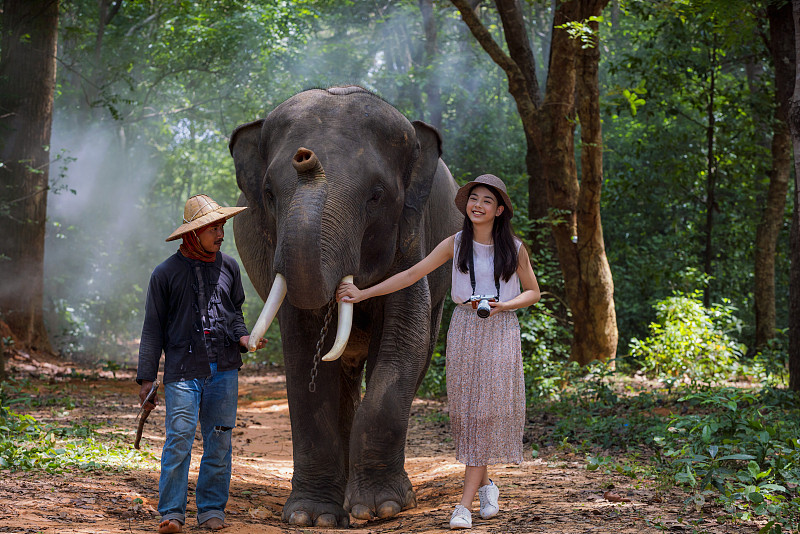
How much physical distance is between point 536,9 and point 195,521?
98.4 ft

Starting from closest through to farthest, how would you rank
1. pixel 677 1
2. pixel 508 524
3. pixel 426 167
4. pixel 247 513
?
pixel 508 524
pixel 247 513
pixel 426 167
pixel 677 1

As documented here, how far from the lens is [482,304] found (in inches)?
172

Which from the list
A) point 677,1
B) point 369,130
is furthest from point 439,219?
point 677,1

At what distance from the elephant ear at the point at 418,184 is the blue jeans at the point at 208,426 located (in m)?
1.47

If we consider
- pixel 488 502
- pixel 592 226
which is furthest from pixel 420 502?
pixel 592 226

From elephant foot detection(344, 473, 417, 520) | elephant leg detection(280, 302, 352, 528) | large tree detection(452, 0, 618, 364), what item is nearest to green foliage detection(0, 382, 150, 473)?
elephant leg detection(280, 302, 352, 528)

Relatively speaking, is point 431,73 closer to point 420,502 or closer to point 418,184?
point 418,184

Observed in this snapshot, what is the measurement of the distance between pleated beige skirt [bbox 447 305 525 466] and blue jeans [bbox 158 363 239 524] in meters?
1.22

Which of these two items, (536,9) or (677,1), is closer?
(677,1)

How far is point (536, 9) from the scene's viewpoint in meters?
31.9

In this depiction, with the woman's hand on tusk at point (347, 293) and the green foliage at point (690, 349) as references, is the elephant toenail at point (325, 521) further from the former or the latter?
the green foliage at point (690, 349)

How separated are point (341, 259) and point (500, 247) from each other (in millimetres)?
859

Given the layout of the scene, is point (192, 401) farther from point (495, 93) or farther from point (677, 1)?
point (495, 93)

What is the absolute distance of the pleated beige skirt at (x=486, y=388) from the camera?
451 cm
